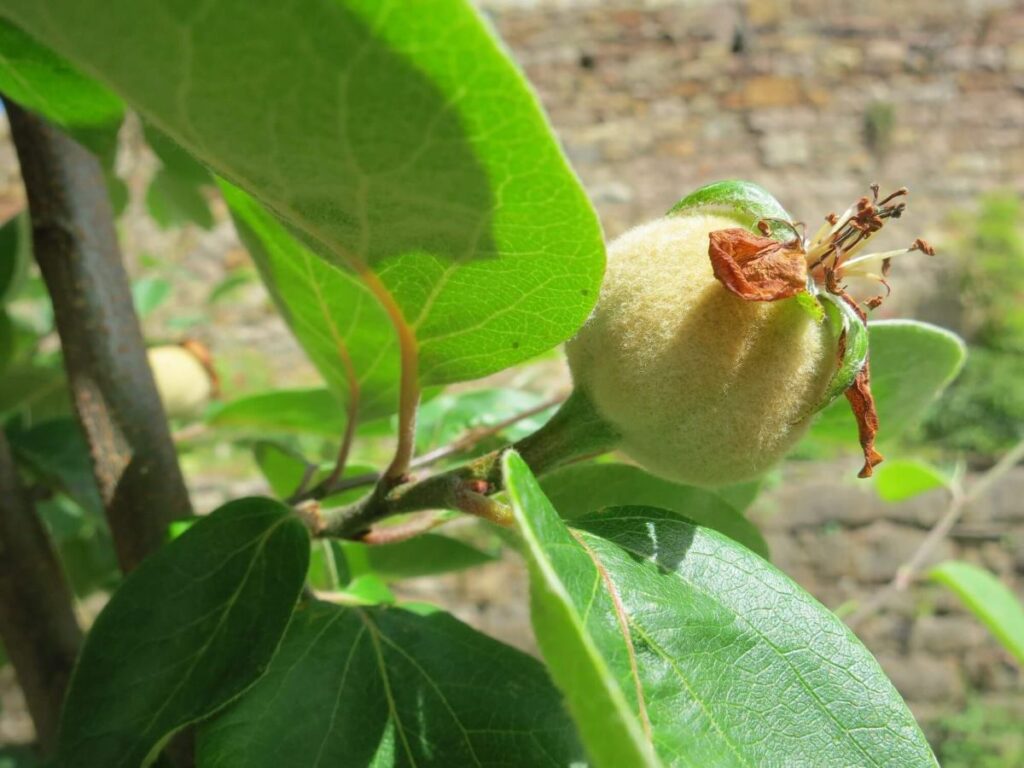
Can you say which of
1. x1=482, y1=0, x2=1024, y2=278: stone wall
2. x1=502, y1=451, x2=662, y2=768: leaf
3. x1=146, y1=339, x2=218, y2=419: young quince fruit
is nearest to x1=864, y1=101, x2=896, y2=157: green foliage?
x1=482, y1=0, x2=1024, y2=278: stone wall

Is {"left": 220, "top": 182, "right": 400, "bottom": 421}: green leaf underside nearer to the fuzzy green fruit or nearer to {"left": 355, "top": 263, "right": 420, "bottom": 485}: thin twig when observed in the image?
{"left": 355, "top": 263, "right": 420, "bottom": 485}: thin twig

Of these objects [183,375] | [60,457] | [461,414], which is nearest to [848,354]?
[461,414]

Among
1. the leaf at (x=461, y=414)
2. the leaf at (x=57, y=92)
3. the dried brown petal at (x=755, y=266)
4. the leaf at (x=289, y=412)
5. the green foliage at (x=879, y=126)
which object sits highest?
the leaf at (x=57, y=92)

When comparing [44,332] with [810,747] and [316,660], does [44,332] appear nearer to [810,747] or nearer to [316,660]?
[316,660]

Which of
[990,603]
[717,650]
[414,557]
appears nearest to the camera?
[717,650]

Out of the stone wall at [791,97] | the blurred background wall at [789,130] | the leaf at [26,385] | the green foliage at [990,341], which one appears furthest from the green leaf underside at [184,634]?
the stone wall at [791,97]

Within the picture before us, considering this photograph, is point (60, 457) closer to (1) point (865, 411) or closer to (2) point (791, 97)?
(1) point (865, 411)

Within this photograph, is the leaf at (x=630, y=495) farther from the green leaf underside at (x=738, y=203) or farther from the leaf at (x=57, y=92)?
the leaf at (x=57, y=92)
